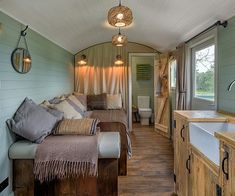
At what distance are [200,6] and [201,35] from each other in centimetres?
93

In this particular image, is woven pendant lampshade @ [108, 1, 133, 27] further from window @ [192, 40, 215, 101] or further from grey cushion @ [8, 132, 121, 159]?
window @ [192, 40, 215, 101]

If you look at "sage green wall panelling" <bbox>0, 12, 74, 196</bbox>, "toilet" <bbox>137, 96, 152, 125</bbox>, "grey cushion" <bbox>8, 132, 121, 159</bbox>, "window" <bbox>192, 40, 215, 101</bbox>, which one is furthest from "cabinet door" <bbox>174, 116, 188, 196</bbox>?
"toilet" <bbox>137, 96, 152, 125</bbox>

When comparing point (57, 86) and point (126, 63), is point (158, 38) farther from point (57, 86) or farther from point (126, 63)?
point (57, 86)

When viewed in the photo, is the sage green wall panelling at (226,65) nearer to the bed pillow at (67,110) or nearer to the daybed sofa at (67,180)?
the daybed sofa at (67,180)

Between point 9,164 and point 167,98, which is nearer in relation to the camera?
point 9,164

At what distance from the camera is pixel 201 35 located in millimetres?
3725

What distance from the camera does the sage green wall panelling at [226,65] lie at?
2.77 m

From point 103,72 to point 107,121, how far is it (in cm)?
291

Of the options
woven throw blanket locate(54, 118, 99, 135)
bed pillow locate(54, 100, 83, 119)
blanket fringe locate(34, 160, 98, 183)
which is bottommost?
blanket fringe locate(34, 160, 98, 183)

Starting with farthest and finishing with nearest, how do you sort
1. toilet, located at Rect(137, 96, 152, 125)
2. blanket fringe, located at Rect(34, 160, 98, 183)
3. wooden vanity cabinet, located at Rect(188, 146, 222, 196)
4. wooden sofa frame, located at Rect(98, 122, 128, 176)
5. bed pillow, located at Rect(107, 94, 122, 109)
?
toilet, located at Rect(137, 96, 152, 125)
bed pillow, located at Rect(107, 94, 122, 109)
wooden sofa frame, located at Rect(98, 122, 128, 176)
blanket fringe, located at Rect(34, 160, 98, 183)
wooden vanity cabinet, located at Rect(188, 146, 222, 196)

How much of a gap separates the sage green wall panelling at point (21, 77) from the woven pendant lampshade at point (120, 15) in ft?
3.90

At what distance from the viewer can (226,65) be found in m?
2.92

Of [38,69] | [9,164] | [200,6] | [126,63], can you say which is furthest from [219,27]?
[126,63]

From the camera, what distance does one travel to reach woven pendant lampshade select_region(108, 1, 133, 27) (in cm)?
256
